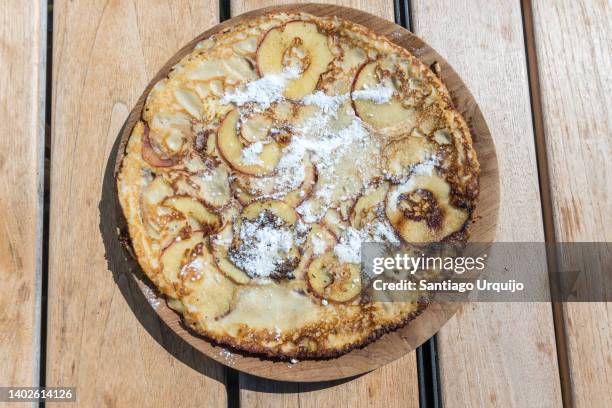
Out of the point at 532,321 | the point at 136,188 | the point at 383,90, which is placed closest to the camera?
the point at 136,188

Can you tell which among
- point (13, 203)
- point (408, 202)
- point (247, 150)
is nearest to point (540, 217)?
point (408, 202)

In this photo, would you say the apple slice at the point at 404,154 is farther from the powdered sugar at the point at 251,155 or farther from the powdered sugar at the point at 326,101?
the powdered sugar at the point at 251,155

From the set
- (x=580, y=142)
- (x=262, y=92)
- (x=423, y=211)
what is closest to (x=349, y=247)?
(x=423, y=211)

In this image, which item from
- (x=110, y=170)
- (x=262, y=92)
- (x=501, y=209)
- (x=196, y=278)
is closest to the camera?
(x=196, y=278)

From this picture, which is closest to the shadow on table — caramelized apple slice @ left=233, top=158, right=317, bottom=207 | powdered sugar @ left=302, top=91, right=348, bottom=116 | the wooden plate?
the wooden plate

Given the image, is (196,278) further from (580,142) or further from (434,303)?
(580,142)

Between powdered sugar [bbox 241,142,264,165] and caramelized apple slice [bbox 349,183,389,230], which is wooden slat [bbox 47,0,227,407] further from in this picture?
caramelized apple slice [bbox 349,183,389,230]

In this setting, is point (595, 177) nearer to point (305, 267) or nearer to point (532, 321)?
point (532, 321)

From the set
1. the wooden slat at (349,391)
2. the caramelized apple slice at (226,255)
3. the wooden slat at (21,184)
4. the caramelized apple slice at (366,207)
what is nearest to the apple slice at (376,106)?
the caramelized apple slice at (366,207)
